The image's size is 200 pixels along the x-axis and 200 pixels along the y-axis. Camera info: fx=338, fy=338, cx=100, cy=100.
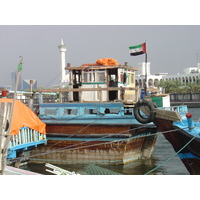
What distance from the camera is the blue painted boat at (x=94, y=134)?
13.6 metres

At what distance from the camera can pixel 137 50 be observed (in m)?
15.9

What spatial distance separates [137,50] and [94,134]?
4.71 meters

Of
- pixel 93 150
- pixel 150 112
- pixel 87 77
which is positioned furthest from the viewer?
pixel 87 77

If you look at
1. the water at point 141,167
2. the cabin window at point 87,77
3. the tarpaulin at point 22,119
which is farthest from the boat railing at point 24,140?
the cabin window at point 87,77

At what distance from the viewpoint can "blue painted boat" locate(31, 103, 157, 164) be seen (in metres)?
13.6

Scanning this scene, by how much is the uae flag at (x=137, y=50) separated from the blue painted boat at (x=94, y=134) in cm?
327

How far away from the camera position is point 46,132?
578 inches

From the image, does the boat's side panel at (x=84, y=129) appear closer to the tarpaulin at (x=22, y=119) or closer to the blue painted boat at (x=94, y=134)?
the blue painted boat at (x=94, y=134)

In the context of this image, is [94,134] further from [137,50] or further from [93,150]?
[137,50]

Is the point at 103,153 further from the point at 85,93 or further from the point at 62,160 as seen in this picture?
the point at 85,93

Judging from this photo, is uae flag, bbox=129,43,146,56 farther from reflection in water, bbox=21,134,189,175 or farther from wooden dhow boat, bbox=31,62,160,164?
reflection in water, bbox=21,134,189,175

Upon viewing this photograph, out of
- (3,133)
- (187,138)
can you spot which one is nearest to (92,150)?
(187,138)

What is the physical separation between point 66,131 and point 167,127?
5.10 meters

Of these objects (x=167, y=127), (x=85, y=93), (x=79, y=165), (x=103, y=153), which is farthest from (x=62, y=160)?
(x=167, y=127)
